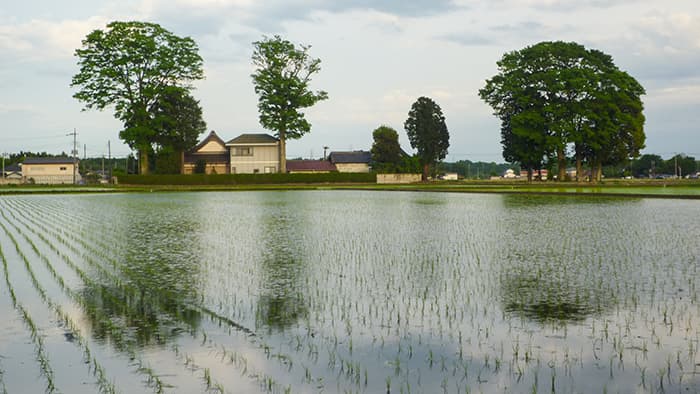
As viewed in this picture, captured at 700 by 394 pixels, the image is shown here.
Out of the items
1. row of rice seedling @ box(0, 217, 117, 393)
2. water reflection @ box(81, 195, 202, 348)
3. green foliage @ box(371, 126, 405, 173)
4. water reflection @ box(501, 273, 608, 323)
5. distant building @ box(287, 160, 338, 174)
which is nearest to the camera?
row of rice seedling @ box(0, 217, 117, 393)

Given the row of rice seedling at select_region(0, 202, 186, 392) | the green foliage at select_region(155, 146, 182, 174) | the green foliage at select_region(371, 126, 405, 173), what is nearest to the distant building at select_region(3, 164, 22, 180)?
the green foliage at select_region(155, 146, 182, 174)

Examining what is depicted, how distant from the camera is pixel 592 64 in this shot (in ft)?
238

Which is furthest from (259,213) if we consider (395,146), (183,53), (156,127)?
(395,146)

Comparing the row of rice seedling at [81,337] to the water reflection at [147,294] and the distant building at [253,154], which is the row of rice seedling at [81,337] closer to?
the water reflection at [147,294]

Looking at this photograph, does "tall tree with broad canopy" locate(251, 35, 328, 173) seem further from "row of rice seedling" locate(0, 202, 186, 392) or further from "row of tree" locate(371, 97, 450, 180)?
"row of rice seedling" locate(0, 202, 186, 392)

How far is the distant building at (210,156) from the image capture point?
94312 millimetres

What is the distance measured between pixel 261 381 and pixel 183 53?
7519cm

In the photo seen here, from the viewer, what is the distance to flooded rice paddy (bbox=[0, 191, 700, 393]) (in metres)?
6.37

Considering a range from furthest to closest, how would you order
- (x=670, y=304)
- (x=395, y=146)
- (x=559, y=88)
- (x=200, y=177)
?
(x=395, y=146) < (x=200, y=177) < (x=559, y=88) < (x=670, y=304)

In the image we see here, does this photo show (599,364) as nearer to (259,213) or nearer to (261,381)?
(261,381)

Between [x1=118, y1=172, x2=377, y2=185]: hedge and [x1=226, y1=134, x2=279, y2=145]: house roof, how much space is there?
1581 centimetres

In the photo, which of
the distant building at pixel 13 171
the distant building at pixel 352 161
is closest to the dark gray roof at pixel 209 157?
the distant building at pixel 352 161

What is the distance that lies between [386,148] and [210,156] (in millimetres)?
26382

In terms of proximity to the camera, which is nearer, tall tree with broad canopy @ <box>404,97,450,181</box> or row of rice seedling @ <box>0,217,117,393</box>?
row of rice seedling @ <box>0,217,117,393</box>
